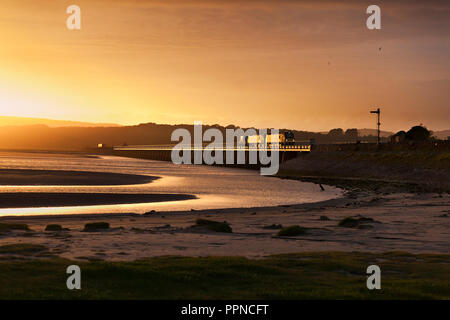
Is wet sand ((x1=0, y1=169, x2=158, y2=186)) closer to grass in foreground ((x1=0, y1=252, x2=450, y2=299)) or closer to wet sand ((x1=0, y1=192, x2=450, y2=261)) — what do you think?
wet sand ((x1=0, y1=192, x2=450, y2=261))

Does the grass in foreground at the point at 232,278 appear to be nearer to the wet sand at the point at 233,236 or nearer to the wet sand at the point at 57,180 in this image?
the wet sand at the point at 233,236

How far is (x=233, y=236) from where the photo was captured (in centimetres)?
2444

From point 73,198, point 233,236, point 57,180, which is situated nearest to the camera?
point 233,236

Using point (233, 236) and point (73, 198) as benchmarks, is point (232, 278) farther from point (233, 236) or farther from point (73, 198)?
point (73, 198)

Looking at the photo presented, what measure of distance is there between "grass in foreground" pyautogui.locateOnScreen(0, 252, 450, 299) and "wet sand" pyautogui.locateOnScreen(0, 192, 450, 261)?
95.1 inches

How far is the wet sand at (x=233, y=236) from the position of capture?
2025 cm

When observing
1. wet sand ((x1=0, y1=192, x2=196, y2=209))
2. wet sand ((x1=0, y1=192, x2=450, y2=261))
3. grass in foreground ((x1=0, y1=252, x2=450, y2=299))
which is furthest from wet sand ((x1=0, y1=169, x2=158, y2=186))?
grass in foreground ((x1=0, y1=252, x2=450, y2=299))

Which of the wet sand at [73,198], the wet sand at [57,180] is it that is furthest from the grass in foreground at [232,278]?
the wet sand at [57,180]

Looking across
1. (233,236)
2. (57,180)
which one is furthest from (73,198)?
(233,236)

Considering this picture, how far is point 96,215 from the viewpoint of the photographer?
34.5m

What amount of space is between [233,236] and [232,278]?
31.9 feet
